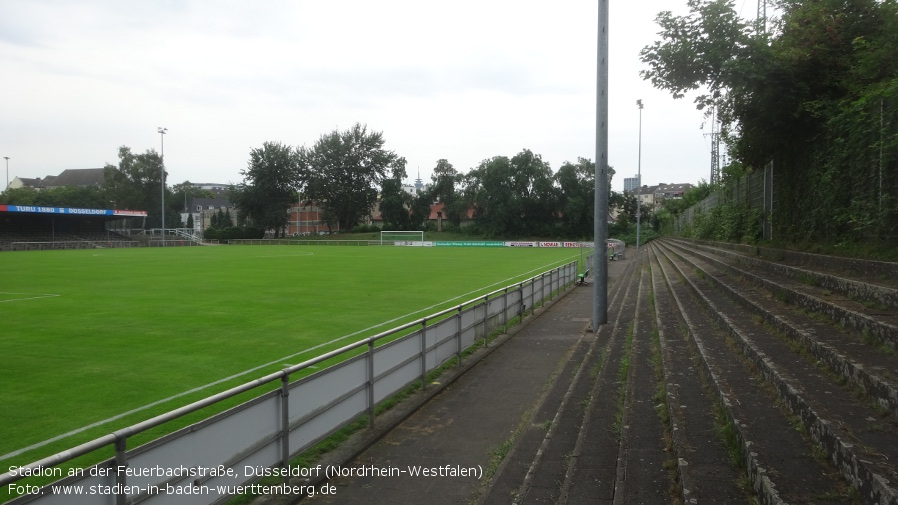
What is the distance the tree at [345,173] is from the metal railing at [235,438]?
8762cm

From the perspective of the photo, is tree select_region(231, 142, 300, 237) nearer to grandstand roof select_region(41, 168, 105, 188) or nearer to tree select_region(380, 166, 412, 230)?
tree select_region(380, 166, 412, 230)

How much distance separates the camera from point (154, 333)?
40.0 feet

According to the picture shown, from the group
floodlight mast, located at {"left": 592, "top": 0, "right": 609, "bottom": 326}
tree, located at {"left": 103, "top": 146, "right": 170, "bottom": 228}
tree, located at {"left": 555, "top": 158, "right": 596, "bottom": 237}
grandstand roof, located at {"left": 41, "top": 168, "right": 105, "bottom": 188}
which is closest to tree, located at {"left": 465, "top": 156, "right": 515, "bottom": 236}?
tree, located at {"left": 555, "top": 158, "right": 596, "bottom": 237}

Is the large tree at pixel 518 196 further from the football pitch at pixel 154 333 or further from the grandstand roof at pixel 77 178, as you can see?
the grandstand roof at pixel 77 178

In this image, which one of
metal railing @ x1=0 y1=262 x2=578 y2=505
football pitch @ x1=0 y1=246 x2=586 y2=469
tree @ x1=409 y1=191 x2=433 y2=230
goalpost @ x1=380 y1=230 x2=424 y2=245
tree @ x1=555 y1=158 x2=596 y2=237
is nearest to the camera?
metal railing @ x1=0 y1=262 x2=578 y2=505

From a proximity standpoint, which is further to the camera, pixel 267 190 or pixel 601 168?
pixel 267 190

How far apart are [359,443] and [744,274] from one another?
326 inches

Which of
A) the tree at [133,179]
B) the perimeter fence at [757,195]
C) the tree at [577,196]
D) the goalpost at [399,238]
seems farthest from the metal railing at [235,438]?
the tree at [133,179]

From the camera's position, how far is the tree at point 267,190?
9194 cm

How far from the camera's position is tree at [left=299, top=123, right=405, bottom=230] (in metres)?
93.7

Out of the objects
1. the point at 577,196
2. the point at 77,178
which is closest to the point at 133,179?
the point at 77,178

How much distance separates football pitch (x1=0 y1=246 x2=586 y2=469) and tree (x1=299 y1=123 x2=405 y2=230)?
224ft

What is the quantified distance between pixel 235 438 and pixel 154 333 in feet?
29.7

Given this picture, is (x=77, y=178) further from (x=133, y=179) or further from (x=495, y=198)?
(x=495, y=198)
